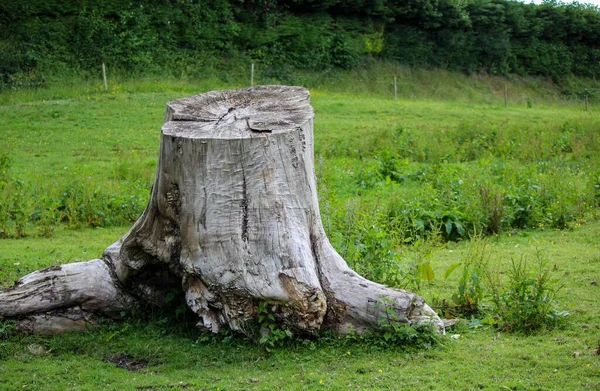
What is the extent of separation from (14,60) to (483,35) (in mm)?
25279

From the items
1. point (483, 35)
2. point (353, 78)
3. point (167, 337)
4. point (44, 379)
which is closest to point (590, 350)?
point (167, 337)

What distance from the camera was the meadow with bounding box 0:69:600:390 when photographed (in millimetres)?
5988

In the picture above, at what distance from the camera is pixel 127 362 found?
20.7ft

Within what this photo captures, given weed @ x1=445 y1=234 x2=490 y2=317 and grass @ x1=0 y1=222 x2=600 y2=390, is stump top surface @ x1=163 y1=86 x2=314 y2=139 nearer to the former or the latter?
grass @ x1=0 y1=222 x2=600 y2=390

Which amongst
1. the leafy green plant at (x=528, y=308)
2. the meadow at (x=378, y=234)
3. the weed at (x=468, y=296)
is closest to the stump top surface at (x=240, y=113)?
the meadow at (x=378, y=234)

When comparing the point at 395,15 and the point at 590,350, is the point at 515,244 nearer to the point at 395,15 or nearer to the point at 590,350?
the point at 590,350

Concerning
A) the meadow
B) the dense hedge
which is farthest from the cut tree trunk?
the dense hedge

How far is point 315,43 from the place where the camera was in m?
36.7

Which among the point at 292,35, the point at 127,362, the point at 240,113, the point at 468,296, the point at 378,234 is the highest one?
the point at 292,35

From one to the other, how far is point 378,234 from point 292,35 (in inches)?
1178

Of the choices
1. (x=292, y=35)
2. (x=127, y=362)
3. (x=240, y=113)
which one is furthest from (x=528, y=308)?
(x=292, y=35)

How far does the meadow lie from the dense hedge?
5450 mm

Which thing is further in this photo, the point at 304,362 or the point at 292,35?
the point at 292,35

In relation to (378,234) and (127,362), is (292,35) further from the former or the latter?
(127,362)
